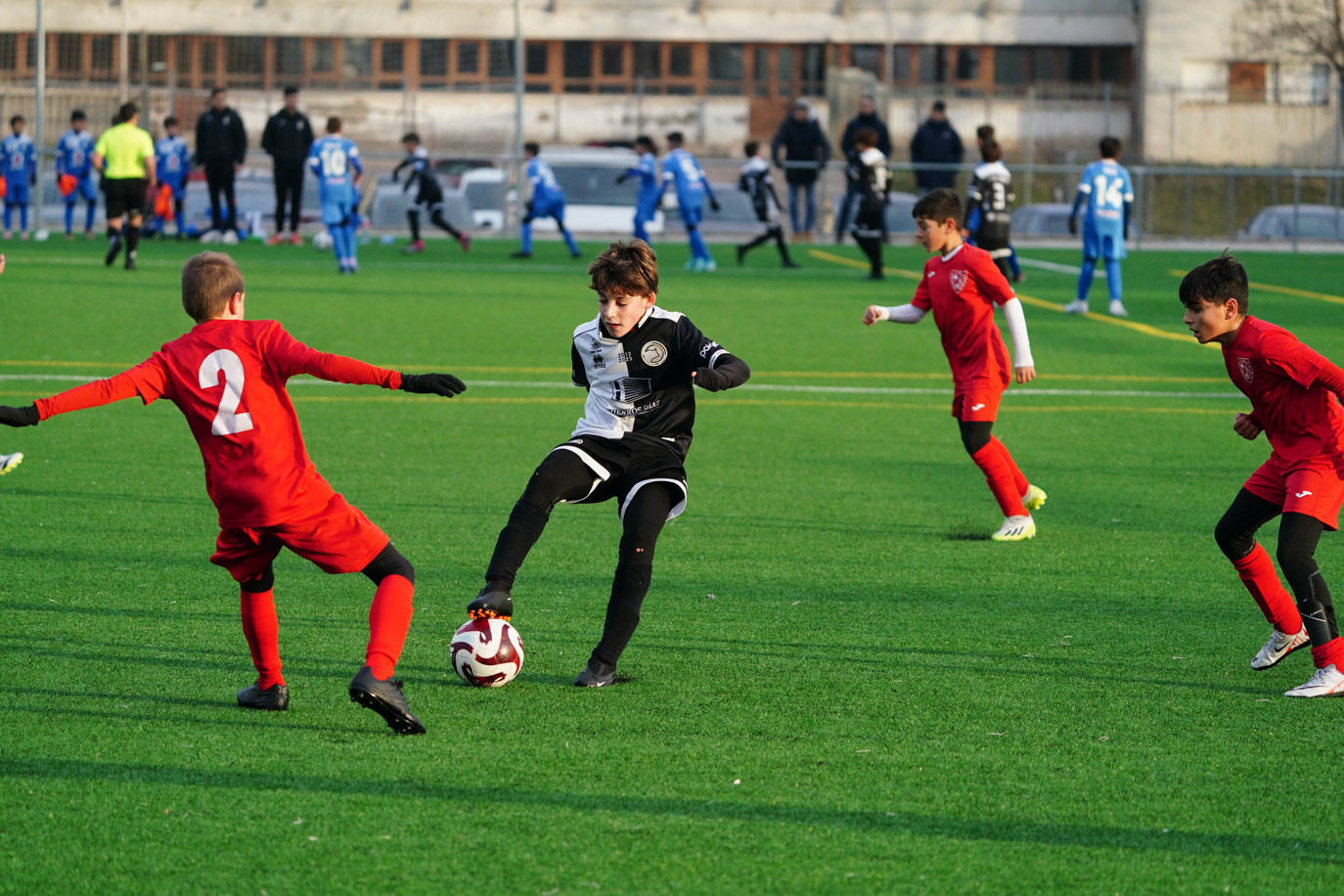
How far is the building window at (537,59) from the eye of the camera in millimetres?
57562

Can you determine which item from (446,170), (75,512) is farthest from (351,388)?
(446,170)

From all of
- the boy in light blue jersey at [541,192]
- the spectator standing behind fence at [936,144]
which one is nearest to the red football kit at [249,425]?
the boy in light blue jersey at [541,192]

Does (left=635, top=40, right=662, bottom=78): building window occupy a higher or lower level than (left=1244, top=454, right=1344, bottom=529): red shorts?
higher

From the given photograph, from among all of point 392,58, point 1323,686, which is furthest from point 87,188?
point 1323,686

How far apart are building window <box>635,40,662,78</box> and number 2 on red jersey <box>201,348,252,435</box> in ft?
176

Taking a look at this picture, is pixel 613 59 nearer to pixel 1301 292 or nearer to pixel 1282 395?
pixel 1301 292

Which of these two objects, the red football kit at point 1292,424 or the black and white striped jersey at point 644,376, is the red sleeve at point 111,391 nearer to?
the black and white striped jersey at point 644,376

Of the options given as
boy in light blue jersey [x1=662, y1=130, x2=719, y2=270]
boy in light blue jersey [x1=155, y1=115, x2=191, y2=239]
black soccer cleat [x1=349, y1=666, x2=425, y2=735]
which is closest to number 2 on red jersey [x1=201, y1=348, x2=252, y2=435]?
black soccer cleat [x1=349, y1=666, x2=425, y2=735]

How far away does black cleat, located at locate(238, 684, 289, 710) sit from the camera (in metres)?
5.16

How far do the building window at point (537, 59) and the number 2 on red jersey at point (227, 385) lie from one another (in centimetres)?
5422

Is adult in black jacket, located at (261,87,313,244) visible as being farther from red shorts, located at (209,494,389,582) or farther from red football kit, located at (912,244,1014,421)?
red shorts, located at (209,494,389,582)

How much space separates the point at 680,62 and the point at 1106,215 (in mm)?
39955

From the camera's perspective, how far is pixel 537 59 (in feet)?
190

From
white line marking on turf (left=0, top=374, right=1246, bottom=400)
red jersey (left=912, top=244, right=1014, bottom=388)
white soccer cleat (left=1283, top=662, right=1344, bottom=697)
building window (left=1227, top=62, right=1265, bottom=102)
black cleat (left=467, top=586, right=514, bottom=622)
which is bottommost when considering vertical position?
white soccer cleat (left=1283, top=662, right=1344, bottom=697)
